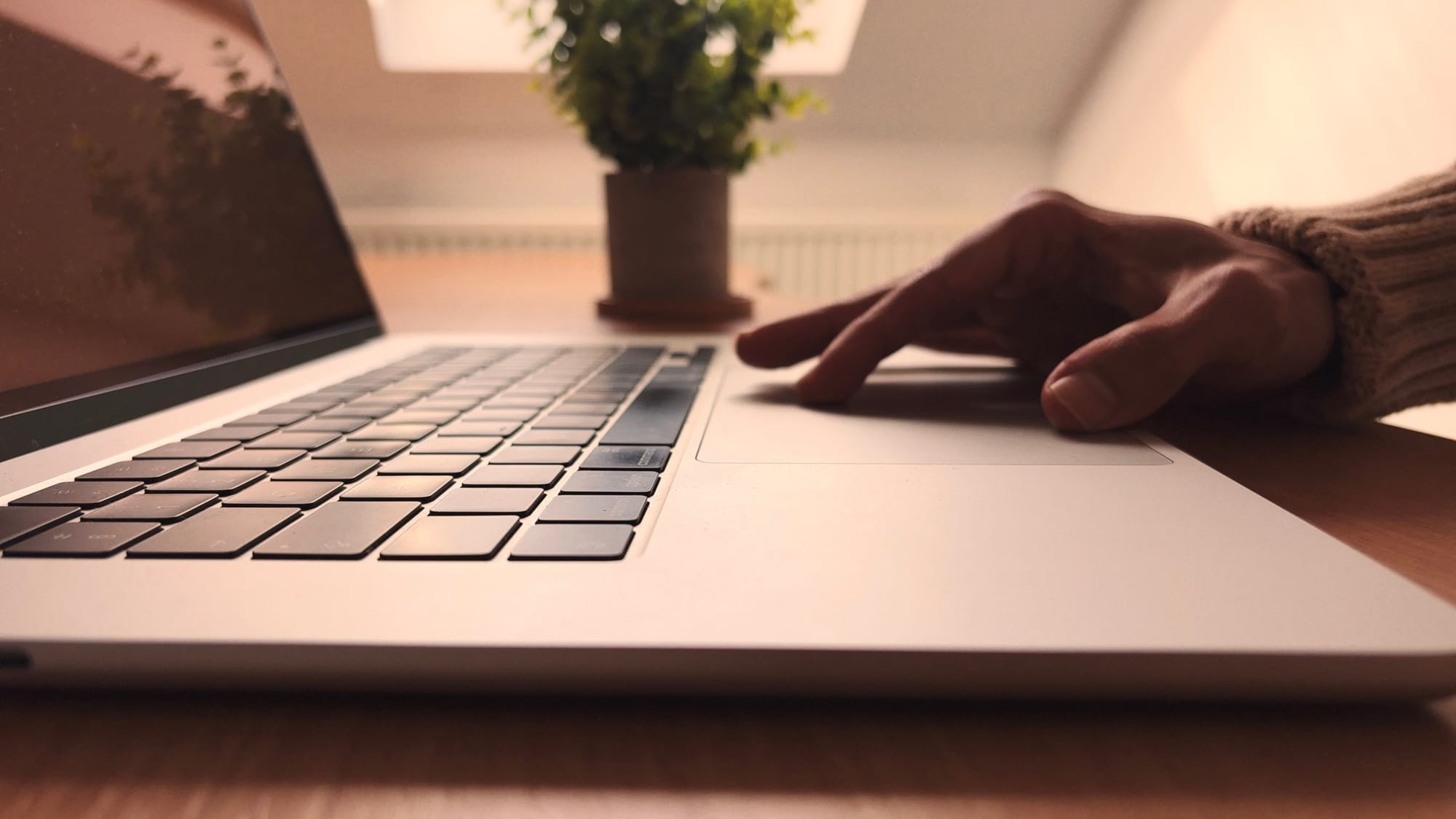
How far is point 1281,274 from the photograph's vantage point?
438 mm

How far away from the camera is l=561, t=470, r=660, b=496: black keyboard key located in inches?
11.4

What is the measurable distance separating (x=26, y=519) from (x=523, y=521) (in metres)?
0.16

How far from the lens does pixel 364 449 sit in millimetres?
361

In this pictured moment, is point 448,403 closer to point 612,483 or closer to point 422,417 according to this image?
point 422,417

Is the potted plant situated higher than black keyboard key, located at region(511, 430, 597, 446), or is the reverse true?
the potted plant

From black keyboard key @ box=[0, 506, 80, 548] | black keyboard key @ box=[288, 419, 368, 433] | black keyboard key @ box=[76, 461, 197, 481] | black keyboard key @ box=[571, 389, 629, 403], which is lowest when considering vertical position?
black keyboard key @ box=[571, 389, 629, 403]

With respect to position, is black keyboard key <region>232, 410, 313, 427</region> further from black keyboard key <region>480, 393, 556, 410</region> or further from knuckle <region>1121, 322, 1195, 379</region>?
knuckle <region>1121, 322, 1195, 379</region>

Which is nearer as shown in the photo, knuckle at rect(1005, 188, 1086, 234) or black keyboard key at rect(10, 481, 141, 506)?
black keyboard key at rect(10, 481, 141, 506)

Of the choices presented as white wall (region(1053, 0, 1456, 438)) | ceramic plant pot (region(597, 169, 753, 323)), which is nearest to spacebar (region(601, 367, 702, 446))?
ceramic plant pot (region(597, 169, 753, 323))

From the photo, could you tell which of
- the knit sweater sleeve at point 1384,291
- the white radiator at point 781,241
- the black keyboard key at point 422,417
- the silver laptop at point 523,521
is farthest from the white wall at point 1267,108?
the black keyboard key at point 422,417

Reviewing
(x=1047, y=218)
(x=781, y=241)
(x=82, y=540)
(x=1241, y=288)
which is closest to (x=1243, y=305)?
(x=1241, y=288)

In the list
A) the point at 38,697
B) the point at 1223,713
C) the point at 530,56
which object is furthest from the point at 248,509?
the point at 530,56

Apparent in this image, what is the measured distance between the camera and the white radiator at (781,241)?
2.15 metres

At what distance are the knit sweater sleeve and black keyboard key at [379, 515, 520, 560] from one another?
0.45 meters
